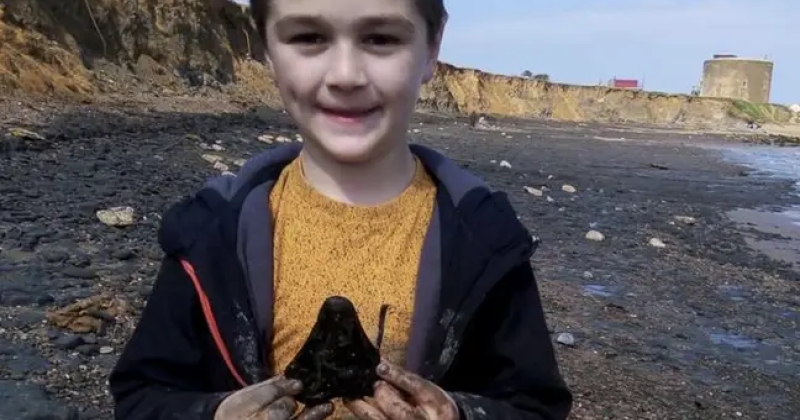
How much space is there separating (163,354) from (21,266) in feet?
13.2

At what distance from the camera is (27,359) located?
13.2ft

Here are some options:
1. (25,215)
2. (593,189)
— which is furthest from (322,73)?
(593,189)

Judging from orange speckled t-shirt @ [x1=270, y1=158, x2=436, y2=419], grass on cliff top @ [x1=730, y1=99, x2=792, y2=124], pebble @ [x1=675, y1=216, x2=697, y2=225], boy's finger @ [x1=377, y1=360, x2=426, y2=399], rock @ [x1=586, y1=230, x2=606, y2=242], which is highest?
orange speckled t-shirt @ [x1=270, y1=158, x2=436, y2=419]

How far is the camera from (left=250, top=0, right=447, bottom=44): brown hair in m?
1.95

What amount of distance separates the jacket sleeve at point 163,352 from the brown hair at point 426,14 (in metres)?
0.56

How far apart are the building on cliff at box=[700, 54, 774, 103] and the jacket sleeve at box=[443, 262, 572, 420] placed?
106 m

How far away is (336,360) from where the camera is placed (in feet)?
5.83

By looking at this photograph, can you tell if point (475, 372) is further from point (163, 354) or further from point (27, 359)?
point (27, 359)

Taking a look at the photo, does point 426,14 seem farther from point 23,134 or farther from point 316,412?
point 23,134

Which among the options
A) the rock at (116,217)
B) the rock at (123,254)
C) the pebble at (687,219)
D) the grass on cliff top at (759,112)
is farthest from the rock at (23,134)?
the grass on cliff top at (759,112)

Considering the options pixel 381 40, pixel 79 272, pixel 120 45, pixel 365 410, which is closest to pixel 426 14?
pixel 381 40

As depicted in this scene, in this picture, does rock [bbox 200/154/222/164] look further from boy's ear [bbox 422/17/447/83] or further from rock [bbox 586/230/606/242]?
boy's ear [bbox 422/17/447/83]

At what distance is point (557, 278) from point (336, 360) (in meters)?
6.07

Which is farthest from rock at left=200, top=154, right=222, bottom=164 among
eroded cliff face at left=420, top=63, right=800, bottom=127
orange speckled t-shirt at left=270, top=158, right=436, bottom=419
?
eroded cliff face at left=420, top=63, right=800, bottom=127
